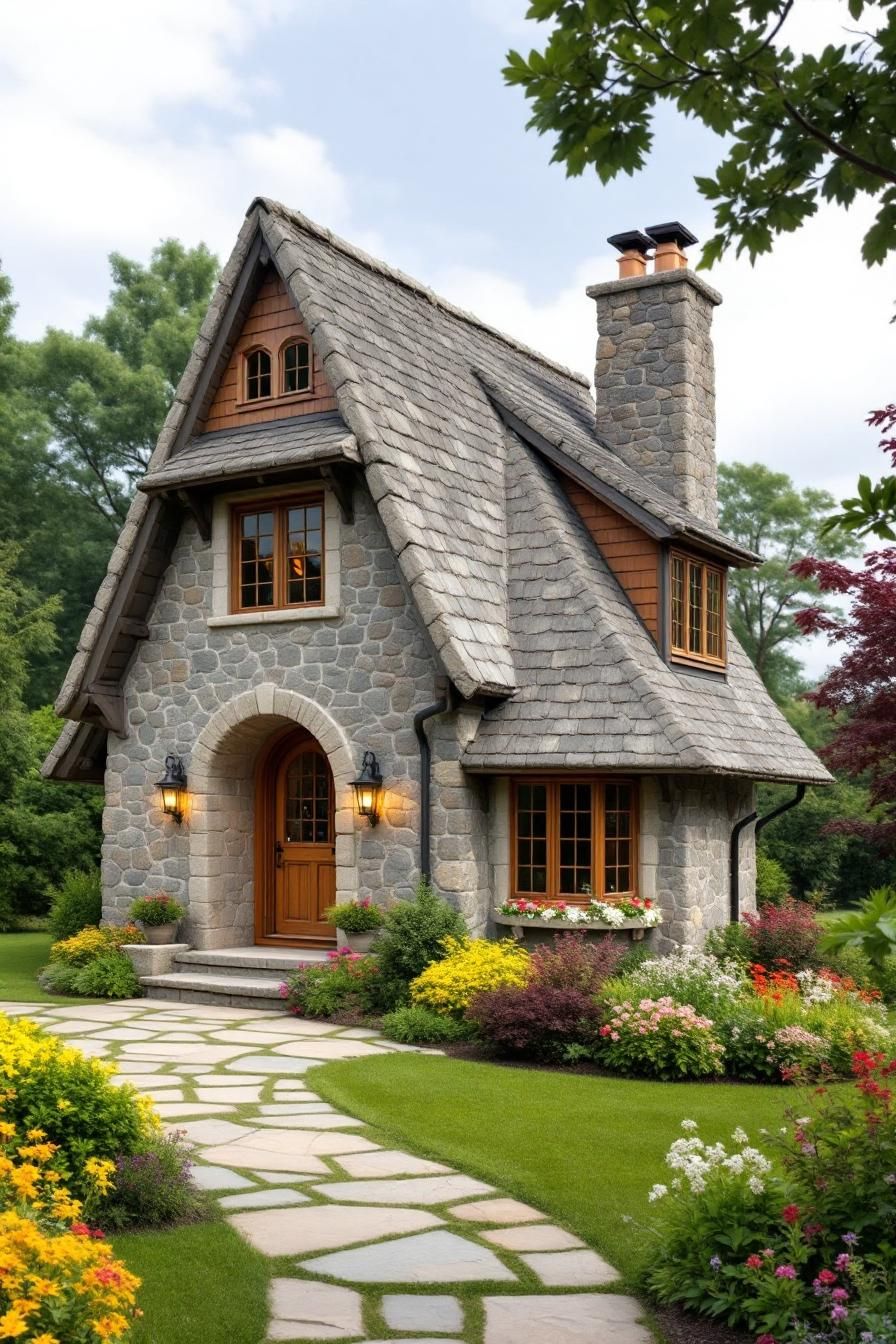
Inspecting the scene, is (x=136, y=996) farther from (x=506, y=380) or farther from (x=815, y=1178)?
(x=815, y=1178)

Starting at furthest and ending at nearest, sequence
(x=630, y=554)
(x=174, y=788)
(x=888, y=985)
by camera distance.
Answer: (x=174, y=788), (x=630, y=554), (x=888, y=985)

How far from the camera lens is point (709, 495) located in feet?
57.9

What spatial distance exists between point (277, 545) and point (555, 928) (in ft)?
17.3

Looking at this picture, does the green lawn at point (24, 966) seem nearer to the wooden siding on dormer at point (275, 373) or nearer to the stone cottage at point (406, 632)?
the stone cottage at point (406, 632)

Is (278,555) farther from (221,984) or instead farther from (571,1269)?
(571,1269)

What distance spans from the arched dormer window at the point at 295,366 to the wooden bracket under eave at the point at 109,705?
404 cm

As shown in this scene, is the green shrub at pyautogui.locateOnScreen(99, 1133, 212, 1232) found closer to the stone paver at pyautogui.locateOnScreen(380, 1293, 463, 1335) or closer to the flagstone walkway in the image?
the flagstone walkway

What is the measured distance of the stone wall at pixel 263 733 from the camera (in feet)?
44.8

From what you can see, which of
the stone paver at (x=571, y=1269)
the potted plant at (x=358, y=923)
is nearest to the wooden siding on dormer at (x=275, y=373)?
the potted plant at (x=358, y=923)

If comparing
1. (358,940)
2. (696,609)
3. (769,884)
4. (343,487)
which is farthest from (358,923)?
(769,884)

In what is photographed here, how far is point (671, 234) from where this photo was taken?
57.3 feet

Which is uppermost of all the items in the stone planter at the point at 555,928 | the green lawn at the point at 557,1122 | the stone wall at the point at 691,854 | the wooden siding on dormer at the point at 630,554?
the wooden siding on dormer at the point at 630,554

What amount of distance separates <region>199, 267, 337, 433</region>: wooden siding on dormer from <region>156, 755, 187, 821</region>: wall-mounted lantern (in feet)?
13.2

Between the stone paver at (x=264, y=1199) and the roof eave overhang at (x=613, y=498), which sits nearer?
the stone paver at (x=264, y=1199)
